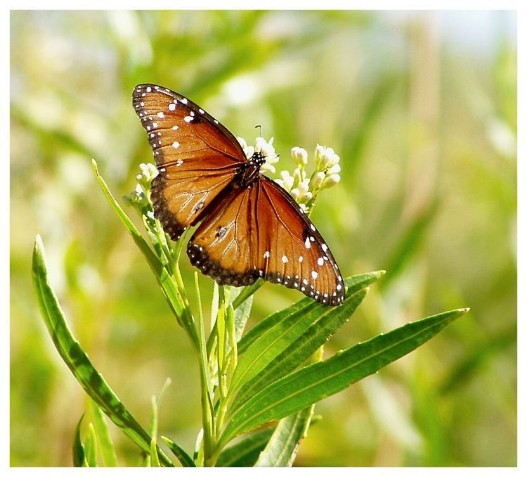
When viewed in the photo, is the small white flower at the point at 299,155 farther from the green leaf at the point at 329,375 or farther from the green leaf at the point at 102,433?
the green leaf at the point at 102,433

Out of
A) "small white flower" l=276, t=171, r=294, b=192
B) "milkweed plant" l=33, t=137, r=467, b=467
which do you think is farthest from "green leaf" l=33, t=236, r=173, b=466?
"small white flower" l=276, t=171, r=294, b=192

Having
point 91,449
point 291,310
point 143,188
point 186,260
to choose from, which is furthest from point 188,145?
point 186,260

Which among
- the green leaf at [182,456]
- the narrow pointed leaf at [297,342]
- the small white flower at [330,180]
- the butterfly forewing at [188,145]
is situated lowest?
the green leaf at [182,456]

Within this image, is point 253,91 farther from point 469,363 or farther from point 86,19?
point 469,363

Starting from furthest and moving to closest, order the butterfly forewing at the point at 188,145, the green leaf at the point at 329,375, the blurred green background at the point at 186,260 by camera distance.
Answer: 1. the blurred green background at the point at 186,260
2. the butterfly forewing at the point at 188,145
3. the green leaf at the point at 329,375

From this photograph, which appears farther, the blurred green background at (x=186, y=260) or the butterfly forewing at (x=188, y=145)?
the blurred green background at (x=186, y=260)

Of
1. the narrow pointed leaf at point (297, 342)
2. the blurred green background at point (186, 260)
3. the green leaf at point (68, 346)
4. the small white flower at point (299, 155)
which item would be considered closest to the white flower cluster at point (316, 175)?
the small white flower at point (299, 155)
